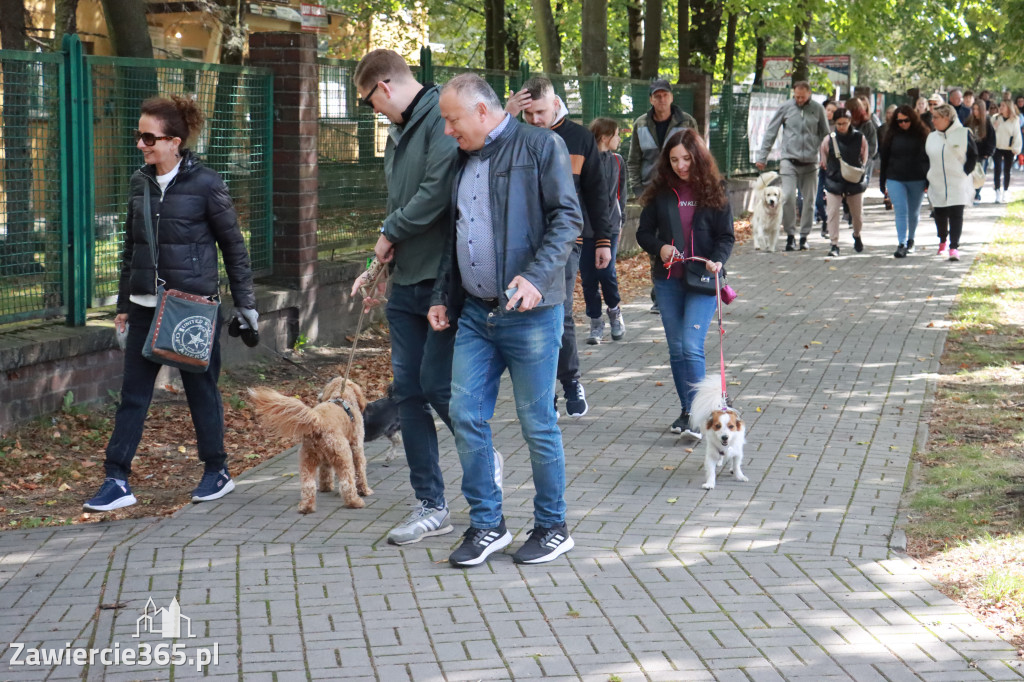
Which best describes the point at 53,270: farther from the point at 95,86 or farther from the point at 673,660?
the point at 673,660

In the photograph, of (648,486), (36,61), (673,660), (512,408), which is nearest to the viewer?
(673,660)

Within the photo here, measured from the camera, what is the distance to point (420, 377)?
5.59 m

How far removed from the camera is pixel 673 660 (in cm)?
441

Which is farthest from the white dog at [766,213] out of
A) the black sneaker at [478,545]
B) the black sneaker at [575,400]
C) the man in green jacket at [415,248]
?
the black sneaker at [478,545]

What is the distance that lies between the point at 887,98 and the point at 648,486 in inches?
1691

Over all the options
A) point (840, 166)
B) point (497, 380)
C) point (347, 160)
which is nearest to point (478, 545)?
point (497, 380)

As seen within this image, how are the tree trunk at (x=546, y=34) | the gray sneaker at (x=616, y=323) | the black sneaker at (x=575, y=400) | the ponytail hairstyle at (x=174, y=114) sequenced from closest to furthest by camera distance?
the ponytail hairstyle at (x=174, y=114) < the black sneaker at (x=575, y=400) < the gray sneaker at (x=616, y=323) < the tree trunk at (x=546, y=34)

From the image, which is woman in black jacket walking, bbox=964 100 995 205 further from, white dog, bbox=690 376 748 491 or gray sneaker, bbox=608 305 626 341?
white dog, bbox=690 376 748 491

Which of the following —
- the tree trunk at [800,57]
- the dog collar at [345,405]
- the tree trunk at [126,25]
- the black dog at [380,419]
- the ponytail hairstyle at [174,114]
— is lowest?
the black dog at [380,419]

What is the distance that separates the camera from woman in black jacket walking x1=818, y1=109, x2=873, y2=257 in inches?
659

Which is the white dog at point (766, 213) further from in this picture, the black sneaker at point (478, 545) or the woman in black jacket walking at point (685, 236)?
the black sneaker at point (478, 545)

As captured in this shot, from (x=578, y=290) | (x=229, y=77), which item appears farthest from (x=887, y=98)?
(x=229, y=77)

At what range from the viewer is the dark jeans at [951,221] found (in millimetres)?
16516

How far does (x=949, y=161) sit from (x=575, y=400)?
987cm
